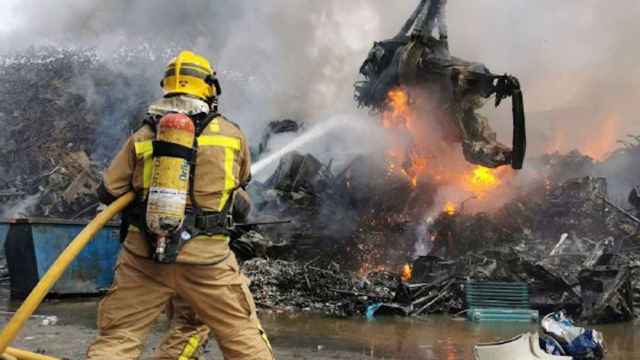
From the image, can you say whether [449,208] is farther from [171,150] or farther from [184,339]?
[171,150]

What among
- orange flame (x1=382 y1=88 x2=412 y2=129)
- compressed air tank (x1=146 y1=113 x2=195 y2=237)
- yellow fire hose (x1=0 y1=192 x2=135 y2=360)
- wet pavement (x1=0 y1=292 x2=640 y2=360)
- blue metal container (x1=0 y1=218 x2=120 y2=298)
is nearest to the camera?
yellow fire hose (x1=0 y1=192 x2=135 y2=360)

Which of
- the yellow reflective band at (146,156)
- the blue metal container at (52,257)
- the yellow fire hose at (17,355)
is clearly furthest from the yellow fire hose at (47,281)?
the blue metal container at (52,257)

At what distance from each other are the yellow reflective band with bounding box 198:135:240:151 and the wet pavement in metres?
2.36

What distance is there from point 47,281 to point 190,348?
0.97m

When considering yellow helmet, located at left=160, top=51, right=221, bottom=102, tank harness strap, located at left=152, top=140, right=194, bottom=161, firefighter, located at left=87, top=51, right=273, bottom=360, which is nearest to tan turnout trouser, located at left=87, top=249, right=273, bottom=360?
firefighter, located at left=87, top=51, right=273, bottom=360

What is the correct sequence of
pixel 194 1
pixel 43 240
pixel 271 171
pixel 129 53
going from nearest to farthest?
1. pixel 43 240
2. pixel 271 171
3. pixel 129 53
4. pixel 194 1

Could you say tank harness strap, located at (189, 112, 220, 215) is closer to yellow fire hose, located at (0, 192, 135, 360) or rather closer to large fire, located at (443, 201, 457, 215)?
yellow fire hose, located at (0, 192, 135, 360)

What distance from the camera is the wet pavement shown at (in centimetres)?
498

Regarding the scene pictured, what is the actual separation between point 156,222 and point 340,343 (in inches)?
132

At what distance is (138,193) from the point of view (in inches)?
107

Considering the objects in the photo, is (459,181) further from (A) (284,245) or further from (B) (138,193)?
(B) (138,193)

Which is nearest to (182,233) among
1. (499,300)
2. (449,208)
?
(499,300)

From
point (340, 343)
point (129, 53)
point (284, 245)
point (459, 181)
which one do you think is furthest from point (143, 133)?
→ point (129, 53)

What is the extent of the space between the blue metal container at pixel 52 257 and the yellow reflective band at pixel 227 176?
19.7ft
